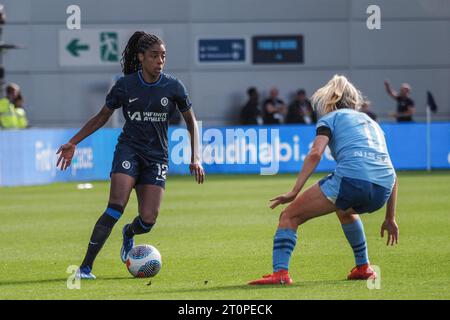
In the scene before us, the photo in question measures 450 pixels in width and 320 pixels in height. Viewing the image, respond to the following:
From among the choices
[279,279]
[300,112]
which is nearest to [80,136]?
[279,279]

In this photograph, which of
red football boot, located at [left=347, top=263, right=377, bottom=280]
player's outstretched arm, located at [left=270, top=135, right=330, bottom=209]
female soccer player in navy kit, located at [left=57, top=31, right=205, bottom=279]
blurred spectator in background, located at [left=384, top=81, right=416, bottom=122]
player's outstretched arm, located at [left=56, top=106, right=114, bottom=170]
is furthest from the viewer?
blurred spectator in background, located at [left=384, top=81, right=416, bottom=122]

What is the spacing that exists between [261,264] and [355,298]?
316 centimetres

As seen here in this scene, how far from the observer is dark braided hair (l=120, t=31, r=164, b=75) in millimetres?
11500

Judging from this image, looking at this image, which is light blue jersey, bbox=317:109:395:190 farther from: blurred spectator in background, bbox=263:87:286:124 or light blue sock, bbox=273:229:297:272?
blurred spectator in background, bbox=263:87:286:124

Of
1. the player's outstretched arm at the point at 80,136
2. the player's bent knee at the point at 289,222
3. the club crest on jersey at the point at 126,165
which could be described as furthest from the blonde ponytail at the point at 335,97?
the player's outstretched arm at the point at 80,136

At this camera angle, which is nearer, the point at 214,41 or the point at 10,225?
the point at 10,225

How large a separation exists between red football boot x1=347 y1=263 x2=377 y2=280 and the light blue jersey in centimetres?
98

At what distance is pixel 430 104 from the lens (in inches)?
1415

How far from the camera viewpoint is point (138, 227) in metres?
11.8

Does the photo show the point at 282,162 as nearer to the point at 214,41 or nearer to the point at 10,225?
the point at 214,41

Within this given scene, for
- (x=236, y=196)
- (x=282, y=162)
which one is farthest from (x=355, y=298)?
(x=282, y=162)

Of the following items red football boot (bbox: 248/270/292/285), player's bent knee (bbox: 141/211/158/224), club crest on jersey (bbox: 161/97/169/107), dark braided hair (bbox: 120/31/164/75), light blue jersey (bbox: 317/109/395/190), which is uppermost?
dark braided hair (bbox: 120/31/164/75)

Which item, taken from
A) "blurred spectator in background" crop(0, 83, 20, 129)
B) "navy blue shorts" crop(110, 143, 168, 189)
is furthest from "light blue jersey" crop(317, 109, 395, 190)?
"blurred spectator in background" crop(0, 83, 20, 129)

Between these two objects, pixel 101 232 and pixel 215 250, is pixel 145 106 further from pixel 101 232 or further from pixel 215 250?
pixel 215 250
